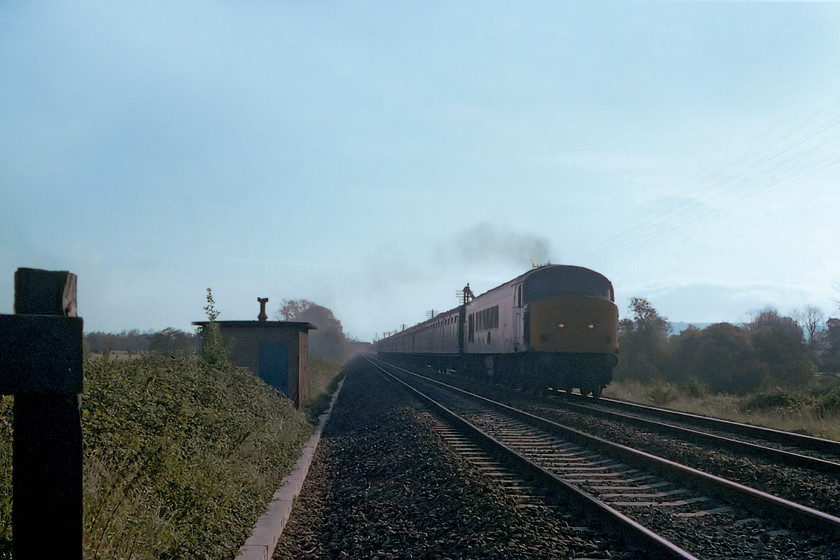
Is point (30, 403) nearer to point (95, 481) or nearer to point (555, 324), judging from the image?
point (95, 481)

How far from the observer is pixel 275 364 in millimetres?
16141

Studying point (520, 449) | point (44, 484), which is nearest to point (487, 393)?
point (520, 449)

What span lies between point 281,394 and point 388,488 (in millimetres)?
8085

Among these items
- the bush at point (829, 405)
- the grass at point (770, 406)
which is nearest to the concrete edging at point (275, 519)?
the grass at point (770, 406)

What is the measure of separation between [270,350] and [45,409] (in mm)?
14188

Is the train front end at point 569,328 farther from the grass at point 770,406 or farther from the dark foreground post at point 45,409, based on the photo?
the dark foreground post at point 45,409

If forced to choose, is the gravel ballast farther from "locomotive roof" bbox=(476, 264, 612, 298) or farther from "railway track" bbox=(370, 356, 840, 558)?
"locomotive roof" bbox=(476, 264, 612, 298)

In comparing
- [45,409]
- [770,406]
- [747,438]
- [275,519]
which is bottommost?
[770,406]

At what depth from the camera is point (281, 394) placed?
15.1 m

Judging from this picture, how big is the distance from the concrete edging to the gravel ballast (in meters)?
0.12

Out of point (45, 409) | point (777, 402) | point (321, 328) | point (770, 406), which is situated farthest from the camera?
point (321, 328)

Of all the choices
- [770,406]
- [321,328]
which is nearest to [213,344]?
[770,406]

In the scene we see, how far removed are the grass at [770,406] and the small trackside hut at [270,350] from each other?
11.0 meters

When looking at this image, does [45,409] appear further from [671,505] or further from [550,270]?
[550,270]
